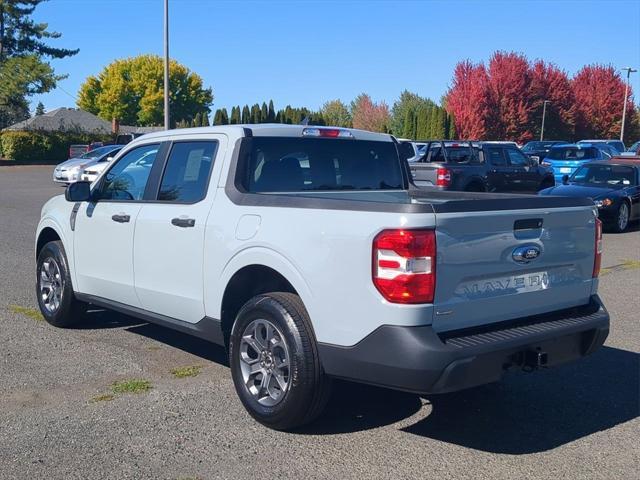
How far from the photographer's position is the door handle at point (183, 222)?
5.27 metres

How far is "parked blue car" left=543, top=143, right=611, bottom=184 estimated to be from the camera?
25.1 meters

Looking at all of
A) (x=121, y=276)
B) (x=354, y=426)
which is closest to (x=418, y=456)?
(x=354, y=426)

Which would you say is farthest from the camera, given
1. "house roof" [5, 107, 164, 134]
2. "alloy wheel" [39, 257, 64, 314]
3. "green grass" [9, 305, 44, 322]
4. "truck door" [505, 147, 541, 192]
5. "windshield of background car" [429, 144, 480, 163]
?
"house roof" [5, 107, 164, 134]

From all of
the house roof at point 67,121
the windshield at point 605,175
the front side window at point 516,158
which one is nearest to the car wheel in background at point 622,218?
the windshield at point 605,175

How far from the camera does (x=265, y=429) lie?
185 inches

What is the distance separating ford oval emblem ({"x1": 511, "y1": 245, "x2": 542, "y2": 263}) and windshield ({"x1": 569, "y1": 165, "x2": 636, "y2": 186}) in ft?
42.9

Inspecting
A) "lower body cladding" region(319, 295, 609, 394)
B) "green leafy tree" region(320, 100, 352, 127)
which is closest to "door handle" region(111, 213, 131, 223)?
"lower body cladding" region(319, 295, 609, 394)

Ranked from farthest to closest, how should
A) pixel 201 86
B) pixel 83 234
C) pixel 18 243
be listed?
1. pixel 201 86
2. pixel 18 243
3. pixel 83 234

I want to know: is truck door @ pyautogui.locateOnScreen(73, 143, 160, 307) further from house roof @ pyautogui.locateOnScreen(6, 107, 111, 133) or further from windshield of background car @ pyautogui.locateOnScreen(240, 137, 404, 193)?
house roof @ pyautogui.locateOnScreen(6, 107, 111, 133)

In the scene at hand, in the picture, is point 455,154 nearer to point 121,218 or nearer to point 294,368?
point 121,218

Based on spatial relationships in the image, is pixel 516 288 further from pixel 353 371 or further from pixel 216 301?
pixel 216 301

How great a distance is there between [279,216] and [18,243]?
9445 millimetres

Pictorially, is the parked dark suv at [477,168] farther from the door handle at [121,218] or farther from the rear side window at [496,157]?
the door handle at [121,218]

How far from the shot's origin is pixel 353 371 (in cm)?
414
